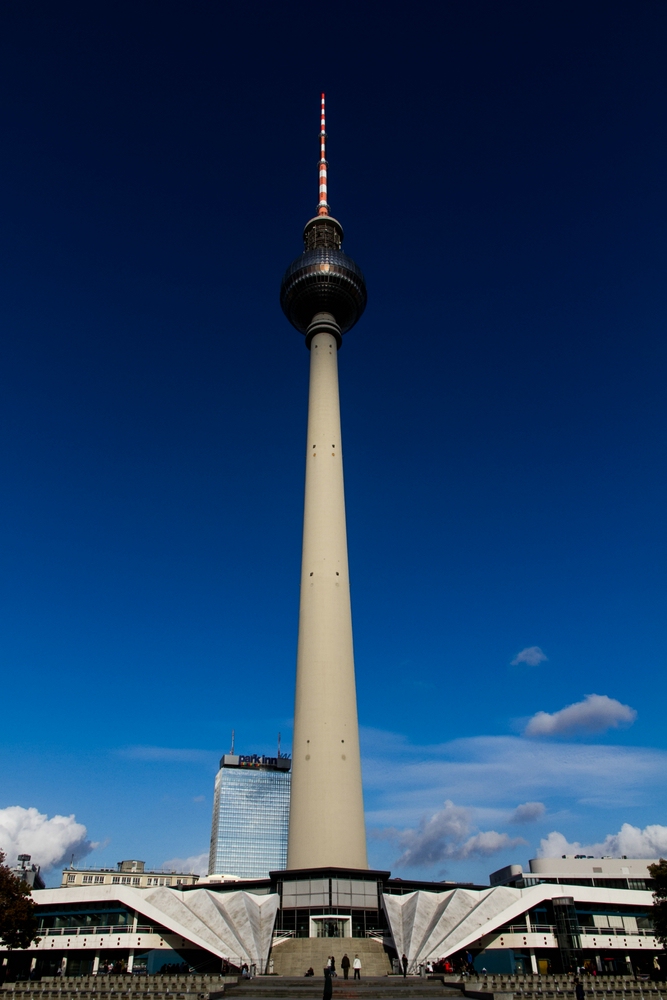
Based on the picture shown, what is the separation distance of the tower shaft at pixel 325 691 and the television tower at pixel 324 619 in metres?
0.08

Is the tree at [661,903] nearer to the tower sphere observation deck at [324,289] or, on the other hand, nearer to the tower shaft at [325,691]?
the tower shaft at [325,691]

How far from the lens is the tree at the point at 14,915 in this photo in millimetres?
41969

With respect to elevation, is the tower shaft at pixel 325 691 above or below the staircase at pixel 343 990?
above

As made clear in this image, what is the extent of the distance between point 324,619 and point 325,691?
6.07 m

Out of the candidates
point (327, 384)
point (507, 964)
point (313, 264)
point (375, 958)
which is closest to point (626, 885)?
point (507, 964)

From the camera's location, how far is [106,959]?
45438 millimetres

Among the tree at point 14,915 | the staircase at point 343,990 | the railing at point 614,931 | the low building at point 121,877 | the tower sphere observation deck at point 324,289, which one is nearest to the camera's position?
the staircase at point 343,990

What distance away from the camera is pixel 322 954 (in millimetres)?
43062

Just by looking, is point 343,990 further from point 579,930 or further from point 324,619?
point 324,619

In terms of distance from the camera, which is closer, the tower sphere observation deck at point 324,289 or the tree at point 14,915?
the tree at point 14,915

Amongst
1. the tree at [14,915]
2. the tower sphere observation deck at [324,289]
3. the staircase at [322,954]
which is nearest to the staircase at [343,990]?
the staircase at [322,954]

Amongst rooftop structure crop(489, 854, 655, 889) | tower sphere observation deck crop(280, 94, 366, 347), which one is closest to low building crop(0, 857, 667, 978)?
rooftop structure crop(489, 854, 655, 889)

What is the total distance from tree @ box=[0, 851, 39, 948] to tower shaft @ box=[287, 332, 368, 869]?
17.4 m

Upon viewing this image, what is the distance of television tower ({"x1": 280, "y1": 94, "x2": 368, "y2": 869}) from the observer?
52188 mm
